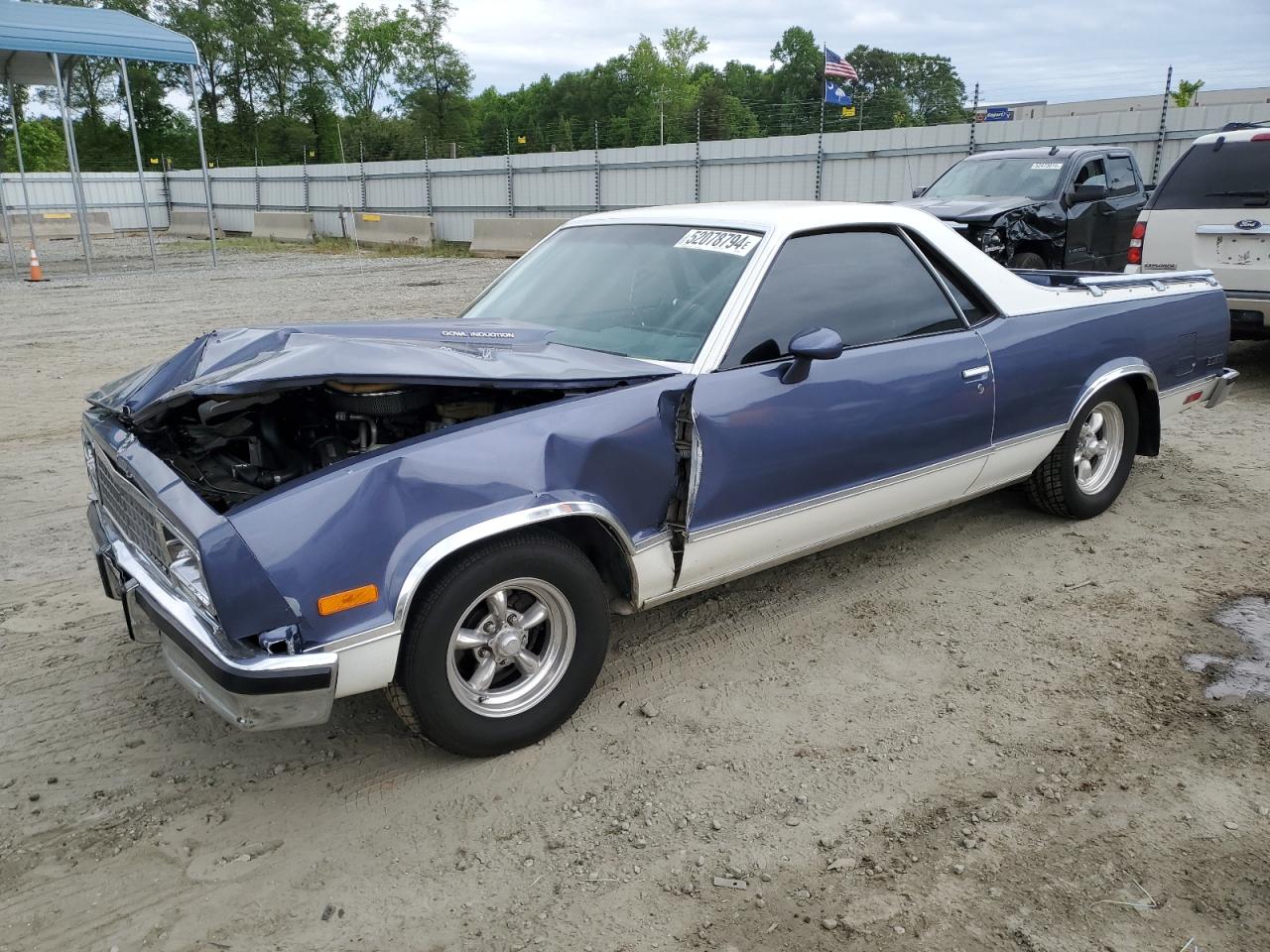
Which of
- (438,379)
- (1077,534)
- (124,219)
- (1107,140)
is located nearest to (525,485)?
(438,379)

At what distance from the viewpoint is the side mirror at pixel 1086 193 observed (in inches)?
390

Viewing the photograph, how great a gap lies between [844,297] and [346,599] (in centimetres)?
230

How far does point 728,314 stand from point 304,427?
1.56 meters

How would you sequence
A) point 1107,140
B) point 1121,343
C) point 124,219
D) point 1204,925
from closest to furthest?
point 1204,925, point 1121,343, point 1107,140, point 124,219

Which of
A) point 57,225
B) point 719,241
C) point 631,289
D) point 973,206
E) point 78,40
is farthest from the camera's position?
point 57,225

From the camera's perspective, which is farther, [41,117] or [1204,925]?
[41,117]

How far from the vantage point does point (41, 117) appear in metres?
59.3

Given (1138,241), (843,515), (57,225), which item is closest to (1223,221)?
(1138,241)

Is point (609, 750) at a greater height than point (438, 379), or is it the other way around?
point (438, 379)

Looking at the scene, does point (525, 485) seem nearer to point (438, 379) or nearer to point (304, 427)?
point (438, 379)

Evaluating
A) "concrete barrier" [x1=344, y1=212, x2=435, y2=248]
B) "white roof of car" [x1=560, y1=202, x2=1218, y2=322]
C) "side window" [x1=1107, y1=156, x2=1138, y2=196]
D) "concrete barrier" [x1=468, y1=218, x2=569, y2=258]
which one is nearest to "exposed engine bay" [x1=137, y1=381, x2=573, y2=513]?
"white roof of car" [x1=560, y1=202, x2=1218, y2=322]

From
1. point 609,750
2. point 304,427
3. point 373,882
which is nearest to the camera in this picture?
point 373,882

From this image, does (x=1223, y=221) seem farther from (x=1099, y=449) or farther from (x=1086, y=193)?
(x=1099, y=449)

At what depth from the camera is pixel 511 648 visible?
9.62 ft
